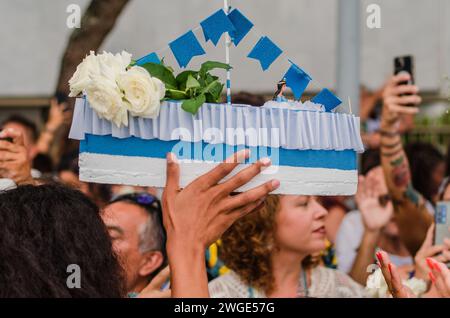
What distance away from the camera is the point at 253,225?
3.15 m

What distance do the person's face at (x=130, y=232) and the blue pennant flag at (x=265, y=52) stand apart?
1.23m

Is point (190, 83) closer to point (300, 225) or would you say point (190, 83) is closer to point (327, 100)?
point (327, 100)

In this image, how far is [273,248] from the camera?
3.18 meters

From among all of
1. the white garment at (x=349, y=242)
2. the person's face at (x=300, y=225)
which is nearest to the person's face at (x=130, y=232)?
the person's face at (x=300, y=225)

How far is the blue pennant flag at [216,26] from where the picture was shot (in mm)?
1916

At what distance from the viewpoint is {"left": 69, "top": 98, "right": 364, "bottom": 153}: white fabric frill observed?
74.2 inches

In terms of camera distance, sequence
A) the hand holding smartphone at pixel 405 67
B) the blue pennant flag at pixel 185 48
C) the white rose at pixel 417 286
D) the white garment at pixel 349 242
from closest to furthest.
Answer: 1. the blue pennant flag at pixel 185 48
2. the white rose at pixel 417 286
3. the hand holding smartphone at pixel 405 67
4. the white garment at pixel 349 242

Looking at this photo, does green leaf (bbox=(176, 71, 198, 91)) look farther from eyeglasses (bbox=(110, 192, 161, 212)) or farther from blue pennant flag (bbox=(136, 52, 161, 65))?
eyeglasses (bbox=(110, 192, 161, 212))

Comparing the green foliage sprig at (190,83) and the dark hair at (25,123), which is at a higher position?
the dark hair at (25,123)

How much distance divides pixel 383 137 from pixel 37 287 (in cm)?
223

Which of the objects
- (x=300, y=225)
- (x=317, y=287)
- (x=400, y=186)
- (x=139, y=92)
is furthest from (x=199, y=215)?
(x=400, y=186)

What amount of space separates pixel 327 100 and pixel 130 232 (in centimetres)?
127

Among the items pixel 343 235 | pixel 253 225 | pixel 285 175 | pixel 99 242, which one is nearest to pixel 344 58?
pixel 343 235

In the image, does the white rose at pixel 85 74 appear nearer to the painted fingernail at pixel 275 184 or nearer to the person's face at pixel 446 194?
the painted fingernail at pixel 275 184
